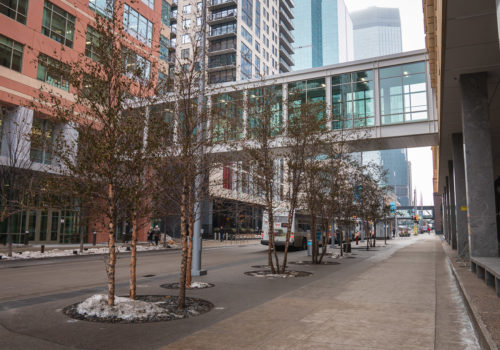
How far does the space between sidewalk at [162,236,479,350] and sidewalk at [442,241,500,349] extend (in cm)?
28

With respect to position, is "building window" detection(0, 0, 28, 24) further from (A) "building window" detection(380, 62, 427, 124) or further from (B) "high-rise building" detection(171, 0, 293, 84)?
(B) "high-rise building" detection(171, 0, 293, 84)

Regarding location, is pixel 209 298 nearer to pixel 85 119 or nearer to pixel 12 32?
pixel 85 119

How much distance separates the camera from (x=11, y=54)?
2888 centimetres

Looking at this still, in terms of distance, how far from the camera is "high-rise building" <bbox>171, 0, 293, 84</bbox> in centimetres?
7231

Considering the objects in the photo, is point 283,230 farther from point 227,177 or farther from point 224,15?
point 224,15

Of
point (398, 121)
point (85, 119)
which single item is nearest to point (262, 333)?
point (85, 119)

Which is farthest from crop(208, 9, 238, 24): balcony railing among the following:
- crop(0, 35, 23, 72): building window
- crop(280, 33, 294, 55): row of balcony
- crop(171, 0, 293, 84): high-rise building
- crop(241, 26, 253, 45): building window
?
crop(0, 35, 23, 72): building window

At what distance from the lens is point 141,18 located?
4062cm

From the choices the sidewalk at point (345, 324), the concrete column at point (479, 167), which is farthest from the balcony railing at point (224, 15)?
the sidewalk at point (345, 324)

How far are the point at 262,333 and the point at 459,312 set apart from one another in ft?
14.7

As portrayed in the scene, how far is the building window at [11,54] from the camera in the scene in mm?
28302

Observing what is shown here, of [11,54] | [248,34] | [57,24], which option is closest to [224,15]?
[248,34]

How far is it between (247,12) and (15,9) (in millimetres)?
55538

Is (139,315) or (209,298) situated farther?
(209,298)
